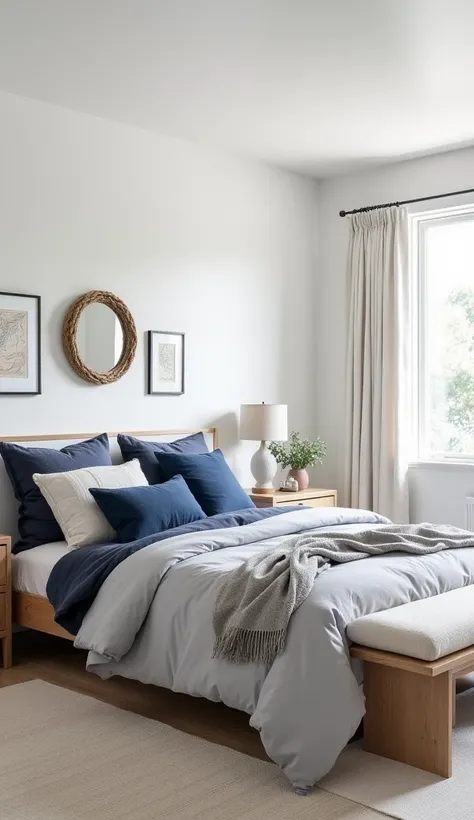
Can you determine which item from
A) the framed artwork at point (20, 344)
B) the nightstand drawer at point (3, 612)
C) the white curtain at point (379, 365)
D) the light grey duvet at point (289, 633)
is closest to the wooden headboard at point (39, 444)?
the framed artwork at point (20, 344)

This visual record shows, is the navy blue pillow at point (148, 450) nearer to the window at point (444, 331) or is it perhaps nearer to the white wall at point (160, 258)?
the white wall at point (160, 258)

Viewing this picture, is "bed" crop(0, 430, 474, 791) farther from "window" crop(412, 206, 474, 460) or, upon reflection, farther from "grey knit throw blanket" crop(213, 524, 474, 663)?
"window" crop(412, 206, 474, 460)

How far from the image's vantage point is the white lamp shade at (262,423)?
5543 millimetres

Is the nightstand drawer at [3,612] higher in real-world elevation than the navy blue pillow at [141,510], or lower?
lower

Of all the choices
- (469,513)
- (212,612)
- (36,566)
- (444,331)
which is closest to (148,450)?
(36,566)

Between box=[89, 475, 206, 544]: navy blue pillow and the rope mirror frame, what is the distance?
906mm

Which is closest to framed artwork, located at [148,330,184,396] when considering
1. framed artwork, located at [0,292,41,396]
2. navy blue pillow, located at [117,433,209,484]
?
navy blue pillow, located at [117,433,209,484]

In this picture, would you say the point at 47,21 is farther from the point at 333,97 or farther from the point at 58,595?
the point at 58,595

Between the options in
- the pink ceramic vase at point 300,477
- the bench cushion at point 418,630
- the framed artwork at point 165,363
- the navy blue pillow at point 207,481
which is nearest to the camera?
the bench cushion at point 418,630

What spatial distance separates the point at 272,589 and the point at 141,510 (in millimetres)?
1085

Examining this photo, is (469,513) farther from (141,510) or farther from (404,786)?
(404,786)

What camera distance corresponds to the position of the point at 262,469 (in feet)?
18.4

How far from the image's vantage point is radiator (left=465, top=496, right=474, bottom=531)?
18.2ft

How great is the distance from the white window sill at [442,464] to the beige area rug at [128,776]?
295cm
